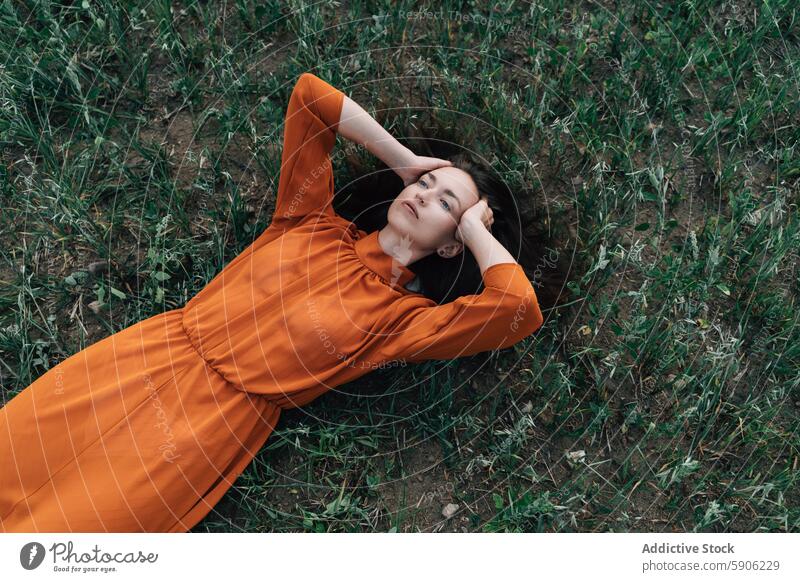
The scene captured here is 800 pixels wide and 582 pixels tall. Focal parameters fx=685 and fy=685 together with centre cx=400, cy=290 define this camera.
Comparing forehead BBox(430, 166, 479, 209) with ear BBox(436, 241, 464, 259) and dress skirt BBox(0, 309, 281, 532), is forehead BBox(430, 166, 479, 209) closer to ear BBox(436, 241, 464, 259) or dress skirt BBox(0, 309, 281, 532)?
ear BBox(436, 241, 464, 259)

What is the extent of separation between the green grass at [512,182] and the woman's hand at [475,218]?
590 mm

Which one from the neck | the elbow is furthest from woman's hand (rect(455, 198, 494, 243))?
the elbow

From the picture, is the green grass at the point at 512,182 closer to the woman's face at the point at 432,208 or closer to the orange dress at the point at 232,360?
the orange dress at the point at 232,360

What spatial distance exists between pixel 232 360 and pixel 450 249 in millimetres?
1115

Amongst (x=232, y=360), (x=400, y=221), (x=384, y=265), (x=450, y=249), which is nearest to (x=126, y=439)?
(x=232, y=360)

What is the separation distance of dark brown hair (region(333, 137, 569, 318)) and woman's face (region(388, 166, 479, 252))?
6.2 inches

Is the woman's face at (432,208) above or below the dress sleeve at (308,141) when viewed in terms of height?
below

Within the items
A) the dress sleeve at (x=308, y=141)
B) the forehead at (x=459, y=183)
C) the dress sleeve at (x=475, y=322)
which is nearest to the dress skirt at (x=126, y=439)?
the dress sleeve at (x=475, y=322)

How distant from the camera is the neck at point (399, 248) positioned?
314 centimetres

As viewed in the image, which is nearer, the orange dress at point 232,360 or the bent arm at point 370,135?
the orange dress at point 232,360

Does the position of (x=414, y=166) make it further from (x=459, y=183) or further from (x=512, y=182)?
(x=512, y=182)

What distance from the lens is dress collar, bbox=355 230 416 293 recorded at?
3197mm

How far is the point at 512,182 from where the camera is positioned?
3682 millimetres
